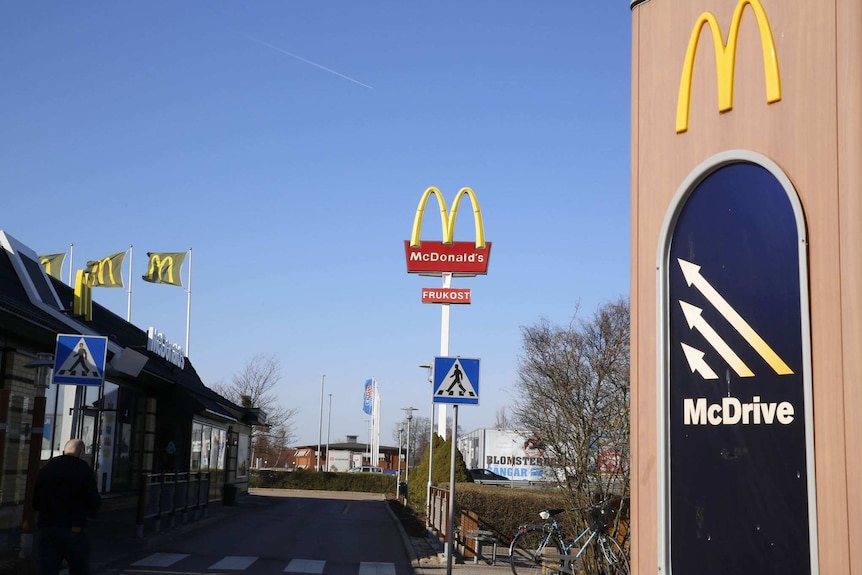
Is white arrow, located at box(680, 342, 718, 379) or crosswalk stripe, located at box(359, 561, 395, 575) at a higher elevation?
white arrow, located at box(680, 342, 718, 379)

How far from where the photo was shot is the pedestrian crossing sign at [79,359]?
1214 centimetres

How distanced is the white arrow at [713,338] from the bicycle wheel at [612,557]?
335 inches

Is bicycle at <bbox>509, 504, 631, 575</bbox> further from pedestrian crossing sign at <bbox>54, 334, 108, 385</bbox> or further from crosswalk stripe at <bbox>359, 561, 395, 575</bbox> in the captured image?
pedestrian crossing sign at <bbox>54, 334, 108, 385</bbox>

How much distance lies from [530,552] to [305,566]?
12.0ft

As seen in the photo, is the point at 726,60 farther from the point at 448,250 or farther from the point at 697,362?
the point at 448,250

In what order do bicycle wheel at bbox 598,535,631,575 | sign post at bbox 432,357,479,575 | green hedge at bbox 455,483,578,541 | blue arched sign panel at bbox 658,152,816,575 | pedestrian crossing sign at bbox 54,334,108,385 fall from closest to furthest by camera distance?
blue arched sign panel at bbox 658,152,816,575
bicycle wheel at bbox 598,535,631,575
pedestrian crossing sign at bbox 54,334,108,385
sign post at bbox 432,357,479,575
green hedge at bbox 455,483,578,541

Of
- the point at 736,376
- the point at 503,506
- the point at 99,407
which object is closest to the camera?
the point at 736,376

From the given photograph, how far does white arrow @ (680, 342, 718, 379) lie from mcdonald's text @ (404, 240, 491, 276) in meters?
24.0

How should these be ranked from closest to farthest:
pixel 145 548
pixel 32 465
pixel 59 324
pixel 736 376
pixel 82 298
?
pixel 736 376
pixel 32 465
pixel 59 324
pixel 145 548
pixel 82 298

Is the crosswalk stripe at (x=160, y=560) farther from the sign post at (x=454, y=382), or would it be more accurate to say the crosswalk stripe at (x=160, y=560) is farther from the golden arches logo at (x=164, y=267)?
the golden arches logo at (x=164, y=267)

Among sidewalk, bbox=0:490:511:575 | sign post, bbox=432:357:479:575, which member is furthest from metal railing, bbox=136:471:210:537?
sign post, bbox=432:357:479:575

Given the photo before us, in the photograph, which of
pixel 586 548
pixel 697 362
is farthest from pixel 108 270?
pixel 697 362

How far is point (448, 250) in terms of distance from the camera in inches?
1134

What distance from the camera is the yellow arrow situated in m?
3.58
